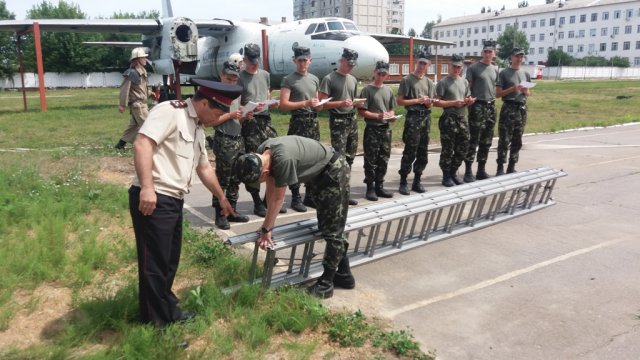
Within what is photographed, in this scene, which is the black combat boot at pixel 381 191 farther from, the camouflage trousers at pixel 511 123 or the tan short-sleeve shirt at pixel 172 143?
the tan short-sleeve shirt at pixel 172 143

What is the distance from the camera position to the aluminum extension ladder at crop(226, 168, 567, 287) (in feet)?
13.3

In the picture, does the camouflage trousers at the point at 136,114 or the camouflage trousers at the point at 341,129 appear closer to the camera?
the camouflage trousers at the point at 341,129

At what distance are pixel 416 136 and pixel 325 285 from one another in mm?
3828

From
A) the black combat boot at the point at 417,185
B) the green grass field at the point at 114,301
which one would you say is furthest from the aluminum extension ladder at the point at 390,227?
the black combat boot at the point at 417,185

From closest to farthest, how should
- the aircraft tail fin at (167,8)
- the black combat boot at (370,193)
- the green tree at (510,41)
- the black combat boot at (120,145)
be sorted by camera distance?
the black combat boot at (370,193) < the black combat boot at (120,145) < the aircraft tail fin at (167,8) < the green tree at (510,41)

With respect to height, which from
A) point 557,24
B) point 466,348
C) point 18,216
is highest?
point 557,24

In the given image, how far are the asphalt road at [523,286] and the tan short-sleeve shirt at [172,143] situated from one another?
1615 millimetres

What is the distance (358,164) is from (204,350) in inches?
273

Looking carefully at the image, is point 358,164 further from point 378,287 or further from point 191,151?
point 191,151

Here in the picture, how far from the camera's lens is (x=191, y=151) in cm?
325

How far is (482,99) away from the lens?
25.9ft

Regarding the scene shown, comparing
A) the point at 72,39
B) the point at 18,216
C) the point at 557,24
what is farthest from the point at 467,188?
the point at 557,24

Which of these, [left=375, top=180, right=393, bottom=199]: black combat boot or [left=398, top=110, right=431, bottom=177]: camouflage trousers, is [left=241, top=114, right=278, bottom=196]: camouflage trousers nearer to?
[left=375, top=180, right=393, bottom=199]: black combat boot

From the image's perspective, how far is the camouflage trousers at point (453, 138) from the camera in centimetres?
761
